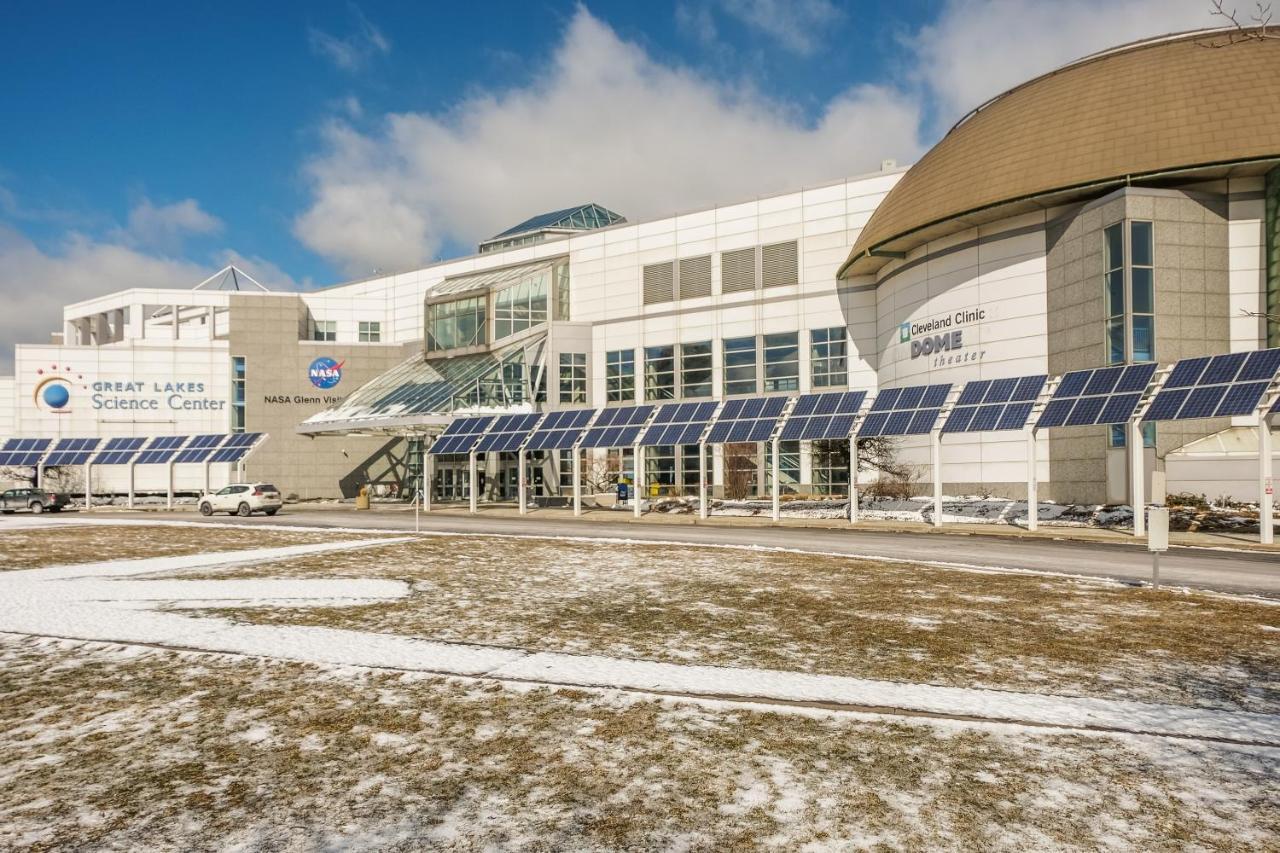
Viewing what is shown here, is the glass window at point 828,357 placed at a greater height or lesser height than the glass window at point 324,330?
lesser

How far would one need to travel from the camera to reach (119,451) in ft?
167

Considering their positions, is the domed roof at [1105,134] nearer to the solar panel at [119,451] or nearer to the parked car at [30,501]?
the solar panel at [119,451]

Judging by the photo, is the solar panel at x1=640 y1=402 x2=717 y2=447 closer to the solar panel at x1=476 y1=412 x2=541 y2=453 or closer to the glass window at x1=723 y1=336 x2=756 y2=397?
the solar panel at x1=476 y1=412 x2=541 y2=453

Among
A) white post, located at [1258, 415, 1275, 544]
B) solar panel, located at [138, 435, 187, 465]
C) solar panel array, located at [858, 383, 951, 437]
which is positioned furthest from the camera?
solar panel, located at [138, 435, 187, 465]

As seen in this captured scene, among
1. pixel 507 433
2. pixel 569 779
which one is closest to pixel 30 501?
pixel 507 433

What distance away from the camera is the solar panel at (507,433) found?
39.9 m

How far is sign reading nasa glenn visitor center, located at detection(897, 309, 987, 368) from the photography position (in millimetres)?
38156

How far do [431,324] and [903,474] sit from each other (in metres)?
35.9

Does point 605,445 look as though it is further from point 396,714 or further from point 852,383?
point 396,714

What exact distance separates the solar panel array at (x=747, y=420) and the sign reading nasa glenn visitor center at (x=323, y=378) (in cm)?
3606

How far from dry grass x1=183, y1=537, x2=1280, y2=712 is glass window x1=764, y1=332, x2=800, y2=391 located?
33.1 m

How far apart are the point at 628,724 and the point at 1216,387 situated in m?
24.7

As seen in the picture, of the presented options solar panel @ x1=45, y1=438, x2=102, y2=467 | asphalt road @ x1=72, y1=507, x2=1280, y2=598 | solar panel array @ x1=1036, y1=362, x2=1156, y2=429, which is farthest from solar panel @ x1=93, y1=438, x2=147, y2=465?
solar panel array @ x1=1036, y1=362, x2=1156, y2=429

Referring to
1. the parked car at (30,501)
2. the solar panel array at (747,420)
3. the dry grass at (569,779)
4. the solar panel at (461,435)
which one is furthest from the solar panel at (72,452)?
the dry grass at (569,779)
